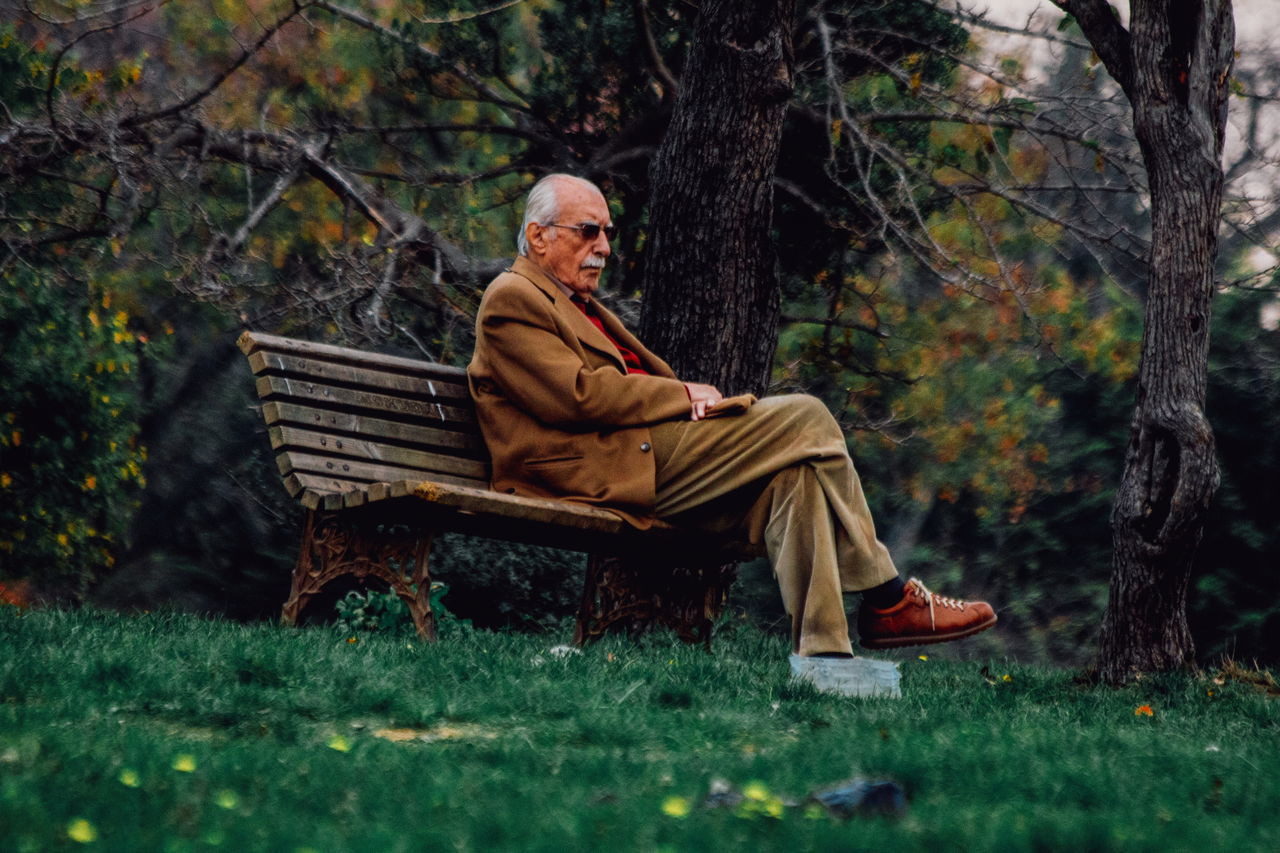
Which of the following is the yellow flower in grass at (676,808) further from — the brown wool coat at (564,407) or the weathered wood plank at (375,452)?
the weathered wood plank at (375,452)

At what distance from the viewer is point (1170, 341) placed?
6.09 metres

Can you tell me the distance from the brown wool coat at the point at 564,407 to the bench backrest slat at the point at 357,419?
1.23ft

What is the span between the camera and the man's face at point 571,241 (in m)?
5.61

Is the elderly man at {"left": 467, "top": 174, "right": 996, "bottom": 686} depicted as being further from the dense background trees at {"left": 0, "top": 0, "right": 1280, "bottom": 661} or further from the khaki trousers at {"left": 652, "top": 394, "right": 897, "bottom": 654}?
the dense background trees at {"left": 0, "top": 0, "right": 1280, "bottom": 661}

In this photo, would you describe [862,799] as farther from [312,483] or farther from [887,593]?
[312,483]

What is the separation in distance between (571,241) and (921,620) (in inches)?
74.6

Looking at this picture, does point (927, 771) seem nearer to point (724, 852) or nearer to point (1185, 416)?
point (724, 852)

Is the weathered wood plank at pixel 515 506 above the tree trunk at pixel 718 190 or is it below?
below

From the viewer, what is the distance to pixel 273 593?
1366 centimetres

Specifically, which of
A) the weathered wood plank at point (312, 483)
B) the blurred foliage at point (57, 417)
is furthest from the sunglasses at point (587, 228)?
the blurred foliage at point (57, 417)

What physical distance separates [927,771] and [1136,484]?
3.12 metres

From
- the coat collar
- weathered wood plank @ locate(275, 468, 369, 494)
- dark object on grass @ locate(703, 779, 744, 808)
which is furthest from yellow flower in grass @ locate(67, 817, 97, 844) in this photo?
the coat collar

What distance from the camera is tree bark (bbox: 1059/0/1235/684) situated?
5.96 meters

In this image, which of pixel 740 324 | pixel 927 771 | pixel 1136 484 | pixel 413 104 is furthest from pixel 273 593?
pixel 927 771
